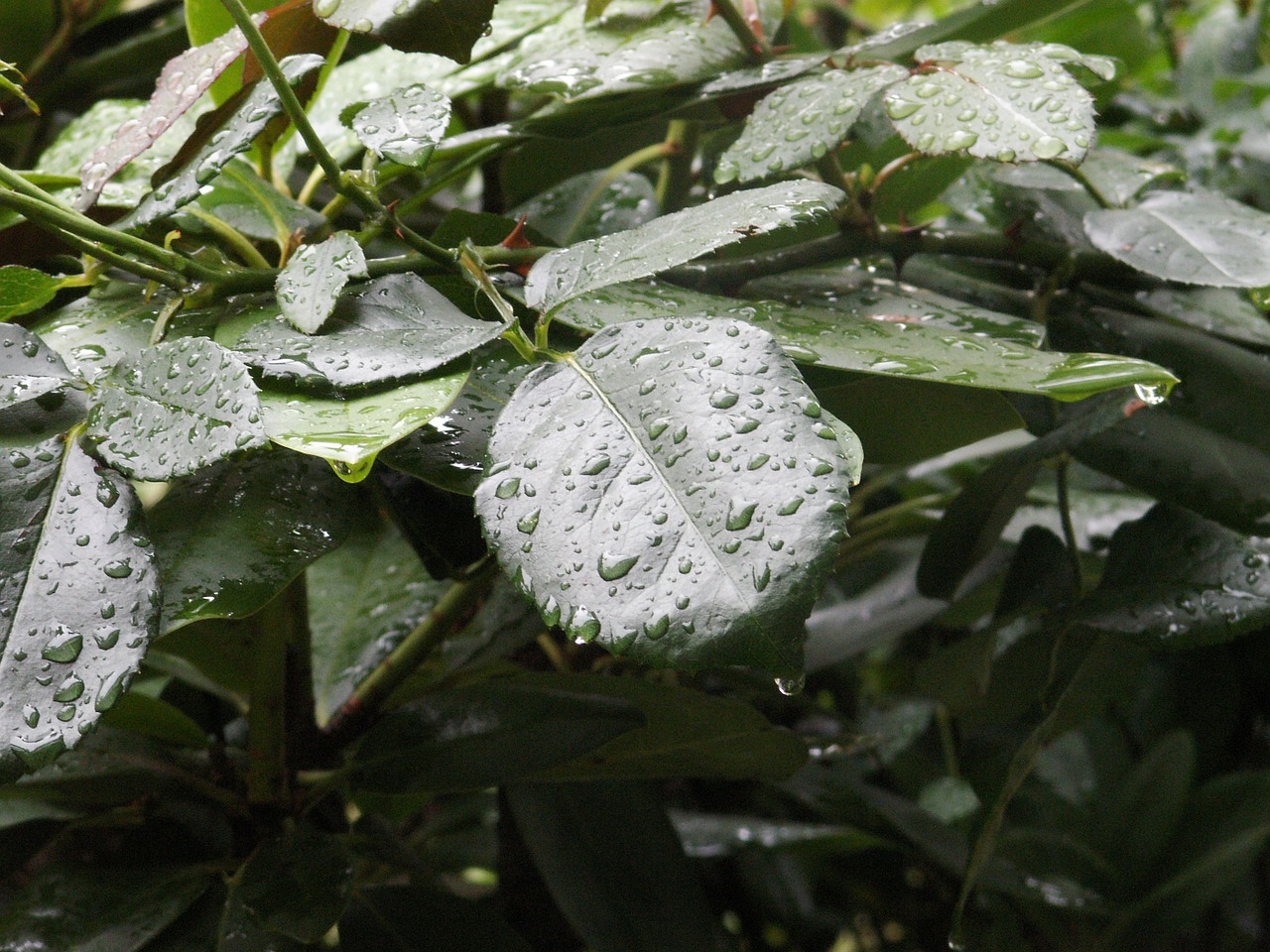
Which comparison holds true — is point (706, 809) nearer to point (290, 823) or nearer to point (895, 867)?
point (895, 867)

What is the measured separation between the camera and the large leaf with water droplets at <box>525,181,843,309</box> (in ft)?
1.34

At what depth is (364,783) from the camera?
0.62 m

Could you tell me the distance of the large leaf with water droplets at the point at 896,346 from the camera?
15.9 inches

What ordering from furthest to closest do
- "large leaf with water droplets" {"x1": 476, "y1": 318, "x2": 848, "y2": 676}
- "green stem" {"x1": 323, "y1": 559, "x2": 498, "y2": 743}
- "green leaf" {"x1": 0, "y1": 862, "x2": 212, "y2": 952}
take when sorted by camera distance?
"green stem" {"x1": 323, "y1": 559, "x2": 498, "y2": 743} < "green leaf" {"x1": 0, "y1": 862, "x2": 212, "y2": 952} < "large leaf with water droplets" {"x1": 476, "y1": 318, "x2": 848, "y2": 676}

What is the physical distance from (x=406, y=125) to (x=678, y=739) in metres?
0.38

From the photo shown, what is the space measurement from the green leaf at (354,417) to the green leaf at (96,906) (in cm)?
34

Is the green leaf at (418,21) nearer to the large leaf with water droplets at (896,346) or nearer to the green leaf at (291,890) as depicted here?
the large leaf with water droplets at (896,346)

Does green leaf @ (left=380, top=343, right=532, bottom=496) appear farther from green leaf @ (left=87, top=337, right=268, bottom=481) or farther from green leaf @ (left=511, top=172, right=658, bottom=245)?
green leaf @ (left=511, top=172, right=658, bottom=245)

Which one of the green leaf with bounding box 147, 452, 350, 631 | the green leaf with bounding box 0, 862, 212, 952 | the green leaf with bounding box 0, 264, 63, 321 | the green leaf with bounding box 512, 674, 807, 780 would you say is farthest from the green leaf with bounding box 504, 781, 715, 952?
the green leaf with bounding box 0, 264, 63, 321

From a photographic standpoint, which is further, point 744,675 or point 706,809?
point 706,809

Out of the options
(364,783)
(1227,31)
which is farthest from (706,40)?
(1227,31)

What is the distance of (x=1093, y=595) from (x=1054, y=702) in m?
0.07

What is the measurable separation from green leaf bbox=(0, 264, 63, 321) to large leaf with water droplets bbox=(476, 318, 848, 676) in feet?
0.78

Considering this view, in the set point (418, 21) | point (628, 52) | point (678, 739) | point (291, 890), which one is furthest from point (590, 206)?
point (291, 890)
